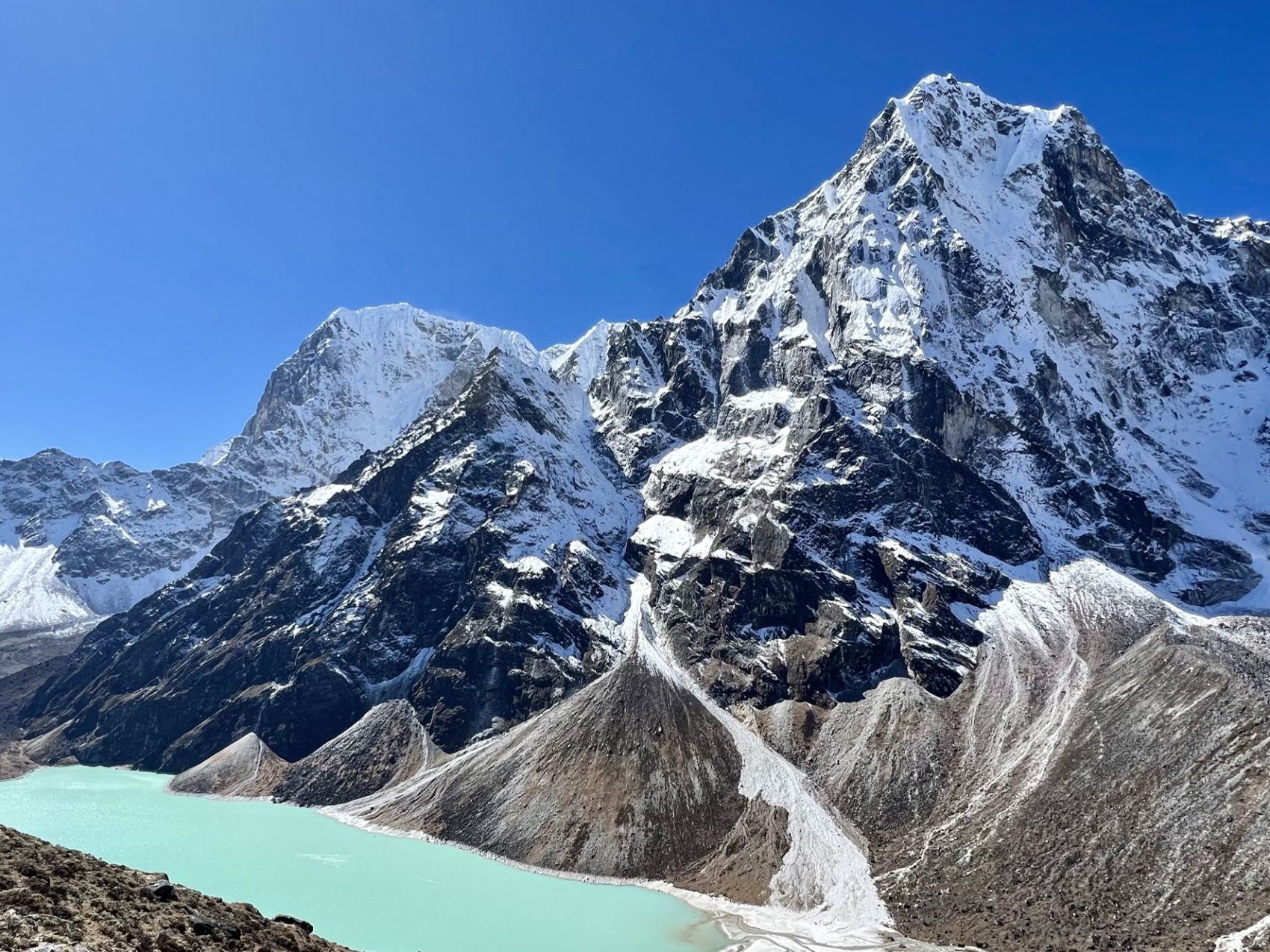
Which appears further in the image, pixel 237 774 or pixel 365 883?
pixel 237 774

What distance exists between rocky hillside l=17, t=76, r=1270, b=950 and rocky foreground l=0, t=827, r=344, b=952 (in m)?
62.3

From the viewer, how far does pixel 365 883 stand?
87.5 metres

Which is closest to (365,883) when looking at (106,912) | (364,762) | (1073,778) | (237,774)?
(364,762)

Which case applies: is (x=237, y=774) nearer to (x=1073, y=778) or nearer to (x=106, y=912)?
(x=1073, y=778)

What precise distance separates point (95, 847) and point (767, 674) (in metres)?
93.7

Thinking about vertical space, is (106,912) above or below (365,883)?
above

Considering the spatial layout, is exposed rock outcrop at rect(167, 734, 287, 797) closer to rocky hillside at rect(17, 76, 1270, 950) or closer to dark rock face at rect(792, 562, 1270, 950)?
rocky hillside at rect(17, 76, 1270, 950)

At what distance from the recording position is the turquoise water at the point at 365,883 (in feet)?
241

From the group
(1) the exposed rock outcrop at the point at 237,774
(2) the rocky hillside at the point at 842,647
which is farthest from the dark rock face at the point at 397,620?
(1) the exposed rock outcrop at the point at 237,774

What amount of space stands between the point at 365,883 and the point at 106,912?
6980cm

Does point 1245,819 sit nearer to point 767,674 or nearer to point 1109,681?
point 1109,681

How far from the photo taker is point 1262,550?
151625 millimetres

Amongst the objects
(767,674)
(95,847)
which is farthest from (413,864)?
(767,674)

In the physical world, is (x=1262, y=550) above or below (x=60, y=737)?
above
